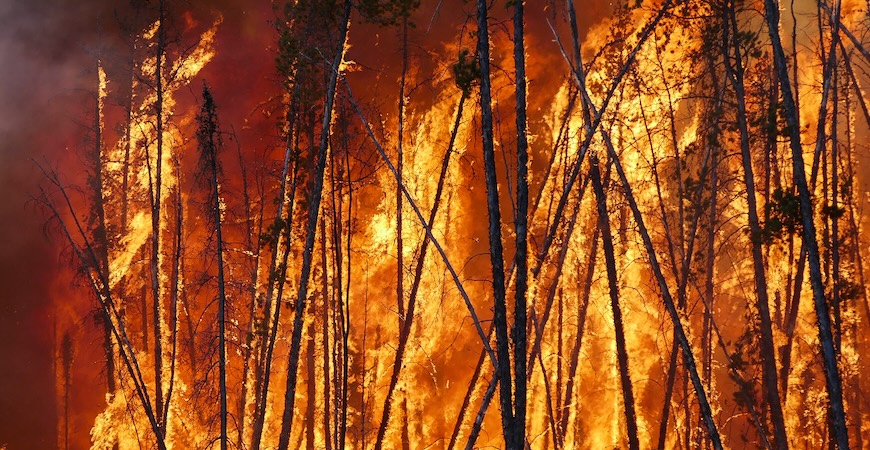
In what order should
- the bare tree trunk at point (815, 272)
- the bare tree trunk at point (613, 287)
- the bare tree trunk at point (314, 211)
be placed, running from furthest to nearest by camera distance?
the bare tree trunk at point (613, 287) → the bare tree trunk at point (314, 211) → the bare tree trunk at point (815, 272)

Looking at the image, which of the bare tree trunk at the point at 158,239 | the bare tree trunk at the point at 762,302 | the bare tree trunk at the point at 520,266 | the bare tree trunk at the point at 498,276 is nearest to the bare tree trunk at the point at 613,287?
the bare tree trunk at the point at 762,302

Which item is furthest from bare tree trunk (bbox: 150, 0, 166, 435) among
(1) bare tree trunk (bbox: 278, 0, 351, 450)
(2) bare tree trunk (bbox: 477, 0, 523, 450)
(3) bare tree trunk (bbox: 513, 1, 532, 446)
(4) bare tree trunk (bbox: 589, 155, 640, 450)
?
(3) bare tree trunk (bbox: 513, 1, 532, 446)

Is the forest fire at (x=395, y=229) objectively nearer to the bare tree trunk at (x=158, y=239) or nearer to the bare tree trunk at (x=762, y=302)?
the bare tree trunk at (x=158, y=239)

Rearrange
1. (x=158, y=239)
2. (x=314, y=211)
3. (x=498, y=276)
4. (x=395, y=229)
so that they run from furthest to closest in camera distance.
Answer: (x=395, y=229), (x=158, y=239), (x=314, y=211), (x=498, y=276)

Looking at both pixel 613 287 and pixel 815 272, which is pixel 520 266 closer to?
pixel 815 272

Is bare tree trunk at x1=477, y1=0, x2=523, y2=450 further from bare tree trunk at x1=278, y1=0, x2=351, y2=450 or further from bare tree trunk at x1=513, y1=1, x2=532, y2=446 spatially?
bare tree trunk at x1=278, y1=0, x2=351, y2=450

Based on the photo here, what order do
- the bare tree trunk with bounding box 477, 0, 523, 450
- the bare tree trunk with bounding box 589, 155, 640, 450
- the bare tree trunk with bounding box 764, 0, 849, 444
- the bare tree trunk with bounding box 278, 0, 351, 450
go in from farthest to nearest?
the bare tree trunk with bounding box 589, 155, 640, 450, the bare tree trunk with bounding box 278, 0, 351, 450, the bare tree trunk with bounding box 764, 0, 849, 444, the bare tree trunk with bounding box 477, 0, 523, 450

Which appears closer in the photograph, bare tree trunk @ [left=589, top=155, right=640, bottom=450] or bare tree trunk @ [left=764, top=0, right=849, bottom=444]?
bare tree trunk @ [left=764, top=0, right=849, bottom=444]

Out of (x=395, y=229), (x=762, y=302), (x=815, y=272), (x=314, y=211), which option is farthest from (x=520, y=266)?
(x=395, y=229)

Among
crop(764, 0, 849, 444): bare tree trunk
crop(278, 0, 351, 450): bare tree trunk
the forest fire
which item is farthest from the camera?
the forest fire

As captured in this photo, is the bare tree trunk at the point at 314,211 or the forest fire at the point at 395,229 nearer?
the bare tree trunk at the point at 314,211

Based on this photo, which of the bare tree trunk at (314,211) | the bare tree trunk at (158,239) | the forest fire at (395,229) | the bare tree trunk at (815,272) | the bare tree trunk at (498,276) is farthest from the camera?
the bare tree trunk at (158,239)

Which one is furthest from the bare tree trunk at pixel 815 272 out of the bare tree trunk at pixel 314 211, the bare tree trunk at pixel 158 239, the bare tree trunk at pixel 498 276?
the bare tree trunk at pixel 158 239

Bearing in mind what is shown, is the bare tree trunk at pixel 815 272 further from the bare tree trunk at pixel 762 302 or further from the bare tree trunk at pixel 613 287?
the bare tree trunk at pixel 613 287
